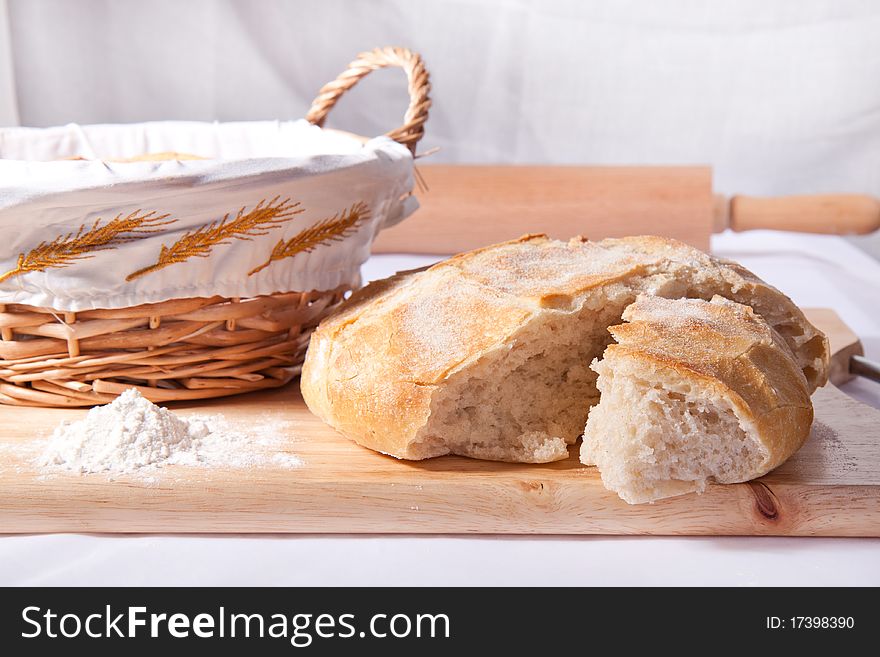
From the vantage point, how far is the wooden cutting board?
1194mm

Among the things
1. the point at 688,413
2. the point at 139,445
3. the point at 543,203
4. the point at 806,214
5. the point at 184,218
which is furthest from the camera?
the point at 543,203

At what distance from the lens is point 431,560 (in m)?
1.17

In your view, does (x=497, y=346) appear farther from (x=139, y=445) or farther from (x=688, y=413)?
(x=139, y=445)

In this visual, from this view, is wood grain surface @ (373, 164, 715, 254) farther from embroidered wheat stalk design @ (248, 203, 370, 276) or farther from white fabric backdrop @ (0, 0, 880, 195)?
embroidered wheat stalk design @ (248, 203, 370, 276)

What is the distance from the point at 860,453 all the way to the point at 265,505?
75 centimetres

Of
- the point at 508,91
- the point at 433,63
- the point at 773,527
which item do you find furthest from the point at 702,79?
the point at 773,527

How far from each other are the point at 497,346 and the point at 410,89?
0.66 meters

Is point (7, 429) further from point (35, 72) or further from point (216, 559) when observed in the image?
point (35, 72)

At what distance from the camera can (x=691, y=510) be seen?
3.92 feet

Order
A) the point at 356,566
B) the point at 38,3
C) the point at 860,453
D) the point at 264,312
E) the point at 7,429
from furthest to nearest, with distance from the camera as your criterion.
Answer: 1. the point at 38,3
2. the point at 264,312
3. the point at 7,429
4. the point at 860,453
5. the point at 356,566

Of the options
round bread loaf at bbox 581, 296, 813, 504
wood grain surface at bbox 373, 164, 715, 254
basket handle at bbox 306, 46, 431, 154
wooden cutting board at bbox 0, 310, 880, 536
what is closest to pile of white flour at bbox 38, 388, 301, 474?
wooden cutting board at bbox 0, 310, 880, 536

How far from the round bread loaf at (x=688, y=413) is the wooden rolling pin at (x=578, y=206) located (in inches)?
64.0

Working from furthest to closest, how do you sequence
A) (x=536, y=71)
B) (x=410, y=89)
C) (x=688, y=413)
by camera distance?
(x=536, y=71) → (x=410, y=89) → (x=688, y=413)

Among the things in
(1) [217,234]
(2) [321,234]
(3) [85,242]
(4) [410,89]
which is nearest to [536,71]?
(4) [410,89]
